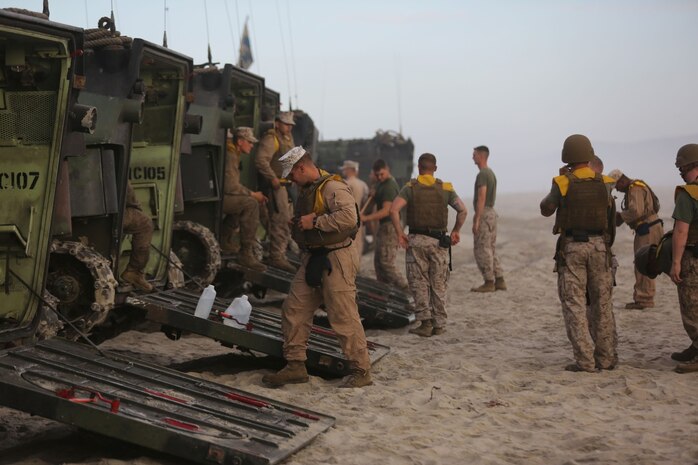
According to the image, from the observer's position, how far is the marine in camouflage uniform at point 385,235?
13938mm

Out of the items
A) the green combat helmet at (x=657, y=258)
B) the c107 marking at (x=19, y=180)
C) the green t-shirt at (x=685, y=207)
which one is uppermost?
the c107 marking at (x=19, y=180)

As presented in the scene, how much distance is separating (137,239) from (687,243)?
4831 mm

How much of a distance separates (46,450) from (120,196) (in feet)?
10.8

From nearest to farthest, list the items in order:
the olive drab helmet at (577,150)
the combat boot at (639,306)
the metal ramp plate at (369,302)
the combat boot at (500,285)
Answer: the olive drab helmet at (577,150)
the metal ramp plate at (369,302)
the combat boot at (639,306)
the combat boot at (500,285)

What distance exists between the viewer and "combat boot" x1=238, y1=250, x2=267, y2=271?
12.2 meters

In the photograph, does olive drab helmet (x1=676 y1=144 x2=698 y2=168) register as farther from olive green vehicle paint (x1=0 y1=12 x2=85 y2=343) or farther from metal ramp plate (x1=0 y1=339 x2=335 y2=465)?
olive green vehicle paint (x1=0 y1=12 x2=85 y2=343)

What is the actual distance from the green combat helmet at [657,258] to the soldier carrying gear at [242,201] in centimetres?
463

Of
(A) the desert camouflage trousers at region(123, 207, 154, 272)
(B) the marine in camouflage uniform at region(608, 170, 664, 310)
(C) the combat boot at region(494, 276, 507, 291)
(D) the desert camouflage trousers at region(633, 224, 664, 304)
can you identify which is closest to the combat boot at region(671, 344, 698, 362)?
(B) the marine in camouflage uniform at region(608, 170, 664, 310)

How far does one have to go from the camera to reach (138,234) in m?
9.88

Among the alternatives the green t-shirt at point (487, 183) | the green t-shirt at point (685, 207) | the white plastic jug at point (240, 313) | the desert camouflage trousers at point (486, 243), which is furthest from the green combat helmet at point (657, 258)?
the desert camouflage trousers at point (486, 243)

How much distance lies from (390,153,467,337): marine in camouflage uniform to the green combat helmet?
8.30ft

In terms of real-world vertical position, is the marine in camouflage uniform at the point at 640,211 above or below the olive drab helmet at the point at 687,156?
below

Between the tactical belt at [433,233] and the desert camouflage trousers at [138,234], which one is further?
the tactical belt at [433,233]

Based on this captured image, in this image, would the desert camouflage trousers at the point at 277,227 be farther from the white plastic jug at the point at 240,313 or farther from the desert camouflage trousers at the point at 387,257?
the white plastic jug at the point at 240,313
